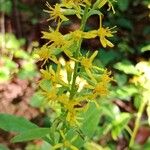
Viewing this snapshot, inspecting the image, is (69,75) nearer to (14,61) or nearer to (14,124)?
(14,124)

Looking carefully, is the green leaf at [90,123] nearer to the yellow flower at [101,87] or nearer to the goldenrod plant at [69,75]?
the goldenrod plant at [69,75]

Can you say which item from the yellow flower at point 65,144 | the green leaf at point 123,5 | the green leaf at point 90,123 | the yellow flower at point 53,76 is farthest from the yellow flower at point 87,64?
the green leaf at point 123,5

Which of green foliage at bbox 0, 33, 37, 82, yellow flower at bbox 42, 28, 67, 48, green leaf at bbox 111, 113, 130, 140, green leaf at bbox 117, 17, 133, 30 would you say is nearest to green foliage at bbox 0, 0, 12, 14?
green foliage at bbox 0, 33, 37, 82

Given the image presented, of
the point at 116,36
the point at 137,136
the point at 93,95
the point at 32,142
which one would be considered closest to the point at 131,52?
the point at 116,36

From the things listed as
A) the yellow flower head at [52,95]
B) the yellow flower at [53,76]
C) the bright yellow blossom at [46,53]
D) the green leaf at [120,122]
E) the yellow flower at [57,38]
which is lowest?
the green leaf at [120,122]

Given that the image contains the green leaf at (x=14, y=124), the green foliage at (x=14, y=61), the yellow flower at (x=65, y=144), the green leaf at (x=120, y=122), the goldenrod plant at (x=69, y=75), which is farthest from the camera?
the green foliage at (x=14, y=61)

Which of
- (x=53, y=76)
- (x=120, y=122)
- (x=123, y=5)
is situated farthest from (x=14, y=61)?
(x=53, y=76)
